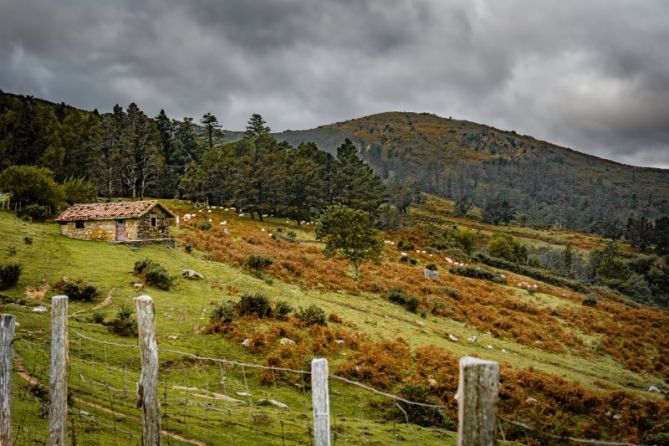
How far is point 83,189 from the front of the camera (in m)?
53.0

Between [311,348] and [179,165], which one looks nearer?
[311,348]

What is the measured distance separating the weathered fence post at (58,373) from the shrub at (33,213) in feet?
136

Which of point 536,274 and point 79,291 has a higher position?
point 79,291

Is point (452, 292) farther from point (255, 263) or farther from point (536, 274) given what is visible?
point (536, 274)

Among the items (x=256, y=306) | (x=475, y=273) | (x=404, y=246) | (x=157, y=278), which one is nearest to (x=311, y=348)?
(x=256, y=306)

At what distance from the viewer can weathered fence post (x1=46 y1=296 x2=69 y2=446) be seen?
23.9ft

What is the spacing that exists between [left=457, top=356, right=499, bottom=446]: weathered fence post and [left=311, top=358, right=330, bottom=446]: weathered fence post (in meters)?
2.29

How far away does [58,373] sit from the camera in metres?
7.50

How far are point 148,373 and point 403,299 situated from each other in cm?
3237

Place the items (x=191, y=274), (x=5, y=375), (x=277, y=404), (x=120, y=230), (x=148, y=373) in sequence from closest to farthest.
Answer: (x=5, y=375) < (x=148, y=373) < (x=277, y=404) < (x=191, y=274) < (x=120, y=230)

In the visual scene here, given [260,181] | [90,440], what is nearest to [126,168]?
[260,181]

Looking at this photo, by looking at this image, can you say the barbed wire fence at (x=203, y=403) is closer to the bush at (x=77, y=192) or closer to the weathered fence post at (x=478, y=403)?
the weathered fence post at (x=478, y=403)

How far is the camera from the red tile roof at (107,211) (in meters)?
38.9

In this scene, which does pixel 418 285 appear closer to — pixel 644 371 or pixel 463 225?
pixel 644 371
